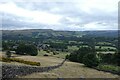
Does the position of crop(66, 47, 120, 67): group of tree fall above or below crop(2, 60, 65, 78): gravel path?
below

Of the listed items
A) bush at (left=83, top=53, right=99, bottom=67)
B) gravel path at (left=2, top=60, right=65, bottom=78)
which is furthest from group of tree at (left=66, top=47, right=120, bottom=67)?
gravel path at (left=2, top=60, right=65, bottom=78)

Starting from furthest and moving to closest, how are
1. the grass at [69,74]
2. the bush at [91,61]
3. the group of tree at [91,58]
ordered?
the group of tree at [91,58]
the bush at [91,61]
the grass at [69,74]

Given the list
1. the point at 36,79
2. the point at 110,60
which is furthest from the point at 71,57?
the point at 36,79

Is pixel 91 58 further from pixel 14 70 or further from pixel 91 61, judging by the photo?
pixel 14 70

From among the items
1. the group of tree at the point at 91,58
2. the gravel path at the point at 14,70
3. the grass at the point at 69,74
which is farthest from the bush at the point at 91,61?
the gravel path at the point at 14,70

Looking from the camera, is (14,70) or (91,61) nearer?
(14,70)

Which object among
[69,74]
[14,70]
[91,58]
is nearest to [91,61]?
[91,58]

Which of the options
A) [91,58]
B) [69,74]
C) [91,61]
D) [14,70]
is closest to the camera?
[14,70]

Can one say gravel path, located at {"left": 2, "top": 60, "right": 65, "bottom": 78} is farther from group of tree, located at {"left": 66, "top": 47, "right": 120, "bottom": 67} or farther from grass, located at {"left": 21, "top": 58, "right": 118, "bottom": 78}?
group of tree, located at {"left": 66, "top": 47, "right": 120, "bottom": 67}

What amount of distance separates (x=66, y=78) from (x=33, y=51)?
39.8 metres

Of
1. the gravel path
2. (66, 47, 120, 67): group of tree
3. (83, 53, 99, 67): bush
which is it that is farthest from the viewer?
(66, 47, 120, 67): group of tree

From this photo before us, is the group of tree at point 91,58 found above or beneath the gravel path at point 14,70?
beneath

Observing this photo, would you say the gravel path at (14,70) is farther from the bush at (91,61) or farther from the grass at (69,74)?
the bush at (91,61)

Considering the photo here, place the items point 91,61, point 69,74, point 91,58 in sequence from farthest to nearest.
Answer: point 91,58
point 91,61
point 69,74
